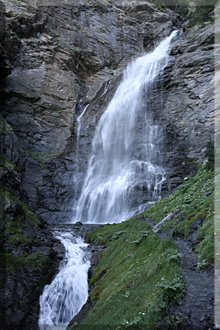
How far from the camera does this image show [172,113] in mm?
25234

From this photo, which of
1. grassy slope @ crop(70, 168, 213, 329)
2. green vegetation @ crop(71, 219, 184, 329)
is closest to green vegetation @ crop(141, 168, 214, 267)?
grassy slope @ crop(70, 168, 213, 329)

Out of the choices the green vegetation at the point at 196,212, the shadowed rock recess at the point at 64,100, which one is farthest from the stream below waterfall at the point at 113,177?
the green vegetation at the point at 196,212

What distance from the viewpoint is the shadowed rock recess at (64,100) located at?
15070 millimetres

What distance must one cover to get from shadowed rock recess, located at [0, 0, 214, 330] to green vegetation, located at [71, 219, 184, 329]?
2.38 meters

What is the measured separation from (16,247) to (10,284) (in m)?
→ 1.91

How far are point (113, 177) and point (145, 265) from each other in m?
13.7

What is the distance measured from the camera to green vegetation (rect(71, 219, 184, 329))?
7.28 metres

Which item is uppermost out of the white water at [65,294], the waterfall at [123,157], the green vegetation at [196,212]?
the waterfall at [123,157]

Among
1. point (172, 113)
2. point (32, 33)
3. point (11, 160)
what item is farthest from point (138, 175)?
point (32, 33)

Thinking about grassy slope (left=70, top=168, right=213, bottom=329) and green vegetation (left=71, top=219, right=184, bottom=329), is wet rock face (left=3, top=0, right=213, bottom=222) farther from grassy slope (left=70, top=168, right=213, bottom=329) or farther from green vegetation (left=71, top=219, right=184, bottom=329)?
green vegetation (left=71, top=219, right=184, bottom=329)

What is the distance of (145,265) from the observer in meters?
9.52

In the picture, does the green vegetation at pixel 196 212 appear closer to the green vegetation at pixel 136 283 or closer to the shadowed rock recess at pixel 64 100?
the green vegetation at pixel 136 283

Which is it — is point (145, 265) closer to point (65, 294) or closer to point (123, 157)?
point (65, 294)

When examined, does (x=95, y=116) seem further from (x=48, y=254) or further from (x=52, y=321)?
(x=52, y=321)
